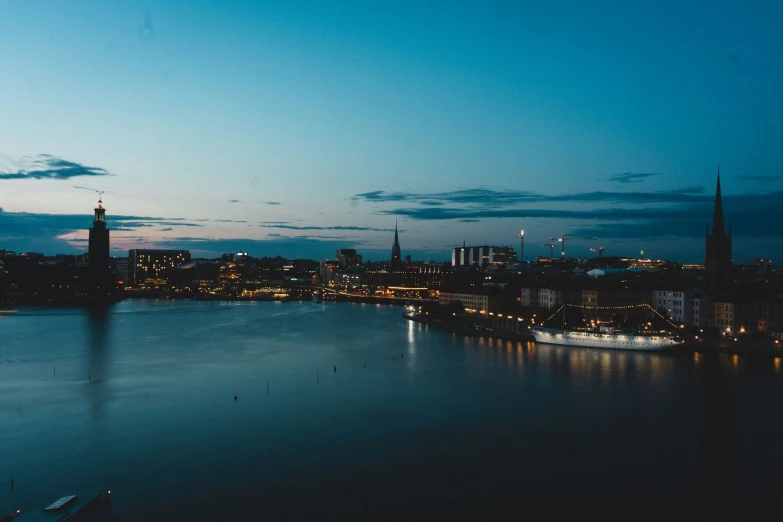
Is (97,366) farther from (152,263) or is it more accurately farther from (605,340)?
(152,263)

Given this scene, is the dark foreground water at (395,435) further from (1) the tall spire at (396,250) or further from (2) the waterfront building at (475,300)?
(1) the tall spire at (396,250)

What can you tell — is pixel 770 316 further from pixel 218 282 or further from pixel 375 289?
pixel 218 282

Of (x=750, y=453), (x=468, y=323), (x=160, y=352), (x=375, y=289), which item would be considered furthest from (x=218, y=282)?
(x=750, y=453)

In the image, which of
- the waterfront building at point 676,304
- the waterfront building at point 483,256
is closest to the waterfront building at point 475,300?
the waterfront building at point 676,304

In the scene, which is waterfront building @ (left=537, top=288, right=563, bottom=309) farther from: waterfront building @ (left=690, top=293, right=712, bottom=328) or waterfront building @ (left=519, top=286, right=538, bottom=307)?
waterfront building @ (left=690, top=293, right=712, bottom=328)

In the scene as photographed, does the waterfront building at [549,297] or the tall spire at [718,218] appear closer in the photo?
the waterfront building at [549,297]

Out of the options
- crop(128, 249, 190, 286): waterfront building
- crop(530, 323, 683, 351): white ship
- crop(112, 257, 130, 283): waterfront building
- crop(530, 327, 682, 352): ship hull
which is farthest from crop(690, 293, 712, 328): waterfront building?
crop(112, 257, 130, 283): waterfront building
